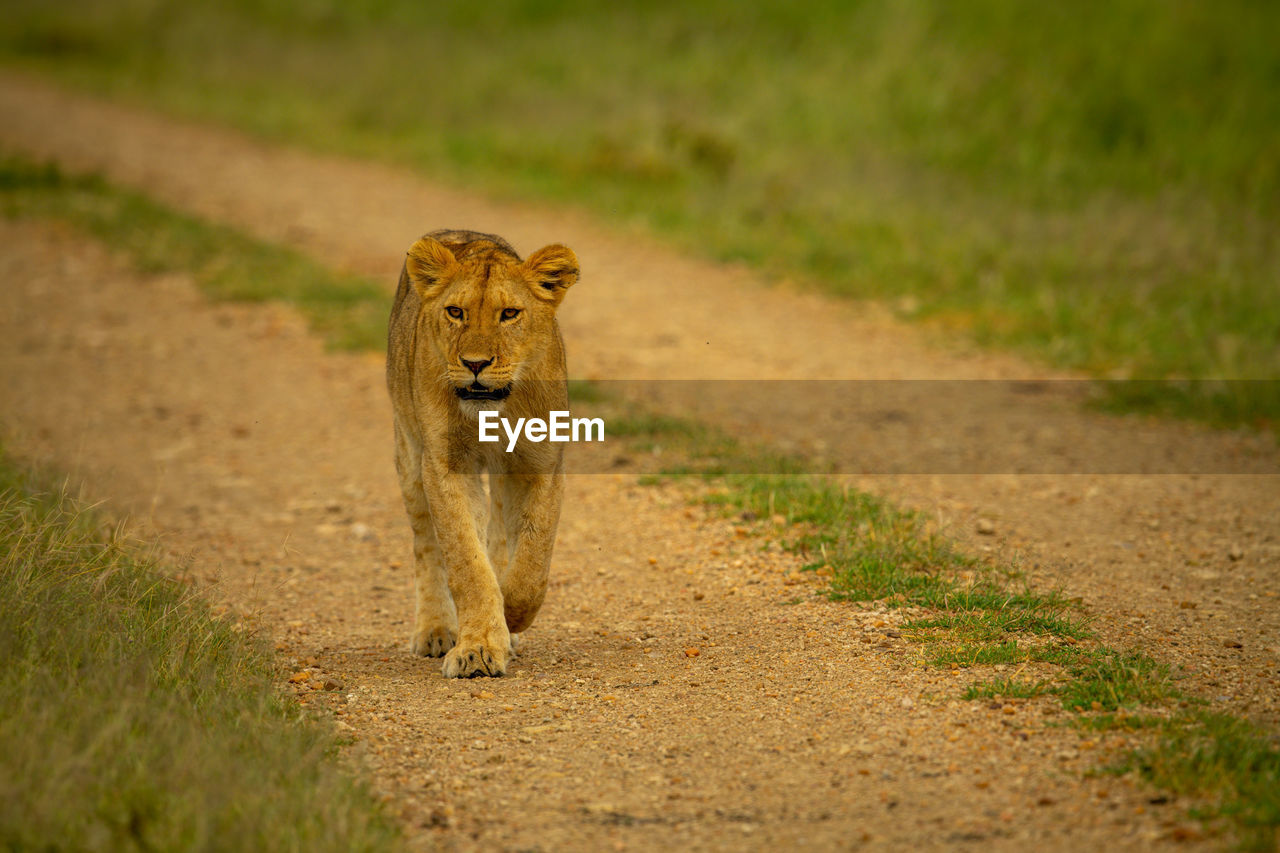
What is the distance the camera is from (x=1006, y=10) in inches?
639

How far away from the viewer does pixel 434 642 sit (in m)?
4.96

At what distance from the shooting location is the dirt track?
361 centimetres

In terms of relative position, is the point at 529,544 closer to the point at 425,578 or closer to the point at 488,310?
the point at 425,578

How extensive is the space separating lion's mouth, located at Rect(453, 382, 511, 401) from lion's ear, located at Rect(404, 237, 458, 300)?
44 cm

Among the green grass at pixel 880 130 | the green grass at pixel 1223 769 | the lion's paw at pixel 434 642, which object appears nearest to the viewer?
the green grass at pixel 1223 769

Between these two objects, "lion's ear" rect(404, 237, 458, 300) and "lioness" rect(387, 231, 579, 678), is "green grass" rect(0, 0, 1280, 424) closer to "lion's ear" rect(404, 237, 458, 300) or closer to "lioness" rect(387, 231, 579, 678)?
Answer: "lioness" rect(387, 231, 579, 678)

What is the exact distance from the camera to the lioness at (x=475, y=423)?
4609mm

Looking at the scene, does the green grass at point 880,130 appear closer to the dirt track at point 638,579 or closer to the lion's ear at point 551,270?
the dirt track at point 638,579

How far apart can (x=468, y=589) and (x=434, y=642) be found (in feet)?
1.48

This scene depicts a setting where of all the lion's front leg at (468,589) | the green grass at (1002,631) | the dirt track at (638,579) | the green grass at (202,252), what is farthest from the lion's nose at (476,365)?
the green grass at (202,252)

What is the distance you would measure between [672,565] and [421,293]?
1730mm

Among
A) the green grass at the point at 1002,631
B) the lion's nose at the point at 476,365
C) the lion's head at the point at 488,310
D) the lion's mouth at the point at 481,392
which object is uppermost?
the lion's head at the point at 488,310

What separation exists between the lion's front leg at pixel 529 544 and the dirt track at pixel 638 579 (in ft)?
0.75

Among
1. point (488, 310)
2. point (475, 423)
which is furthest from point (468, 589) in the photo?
point (488, 310)
